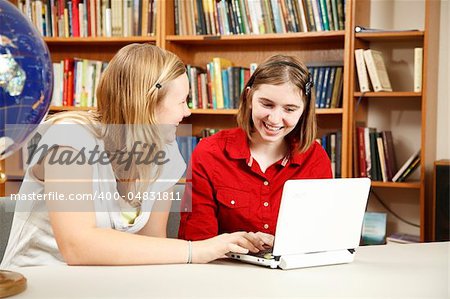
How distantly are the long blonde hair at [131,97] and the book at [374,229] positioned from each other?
1895 mm

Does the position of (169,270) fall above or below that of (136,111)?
below

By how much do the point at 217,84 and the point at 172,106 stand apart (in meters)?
1.89

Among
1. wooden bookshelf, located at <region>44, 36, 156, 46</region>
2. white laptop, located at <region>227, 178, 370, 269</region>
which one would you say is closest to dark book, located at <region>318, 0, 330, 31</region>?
wooden bookshelf, located at <region>44, 36, 156, 46</region>

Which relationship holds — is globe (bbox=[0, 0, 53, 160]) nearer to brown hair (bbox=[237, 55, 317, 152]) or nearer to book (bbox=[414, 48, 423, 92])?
brown hair (bbox=[237, 55, 317, 152])

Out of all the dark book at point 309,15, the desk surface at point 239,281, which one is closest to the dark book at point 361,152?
the dark book at point 309,15

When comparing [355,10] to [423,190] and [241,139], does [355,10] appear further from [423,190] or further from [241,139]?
[241,139]

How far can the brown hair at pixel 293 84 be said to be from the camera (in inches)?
86.7

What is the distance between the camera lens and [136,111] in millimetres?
1804

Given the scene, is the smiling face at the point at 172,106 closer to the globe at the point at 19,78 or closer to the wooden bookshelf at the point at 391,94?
the globe at the point at 19,78

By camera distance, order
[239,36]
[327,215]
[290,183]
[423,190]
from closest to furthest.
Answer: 1. [290,183]
2. [327,215]
3. [423,190]
4. [239,36]

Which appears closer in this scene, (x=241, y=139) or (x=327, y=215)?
(x=327, y=215)

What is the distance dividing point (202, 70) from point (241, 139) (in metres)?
1.59

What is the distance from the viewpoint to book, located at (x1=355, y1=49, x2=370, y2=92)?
11.2 feet

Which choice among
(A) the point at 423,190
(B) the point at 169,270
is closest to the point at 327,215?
(B) the point at 169,270
